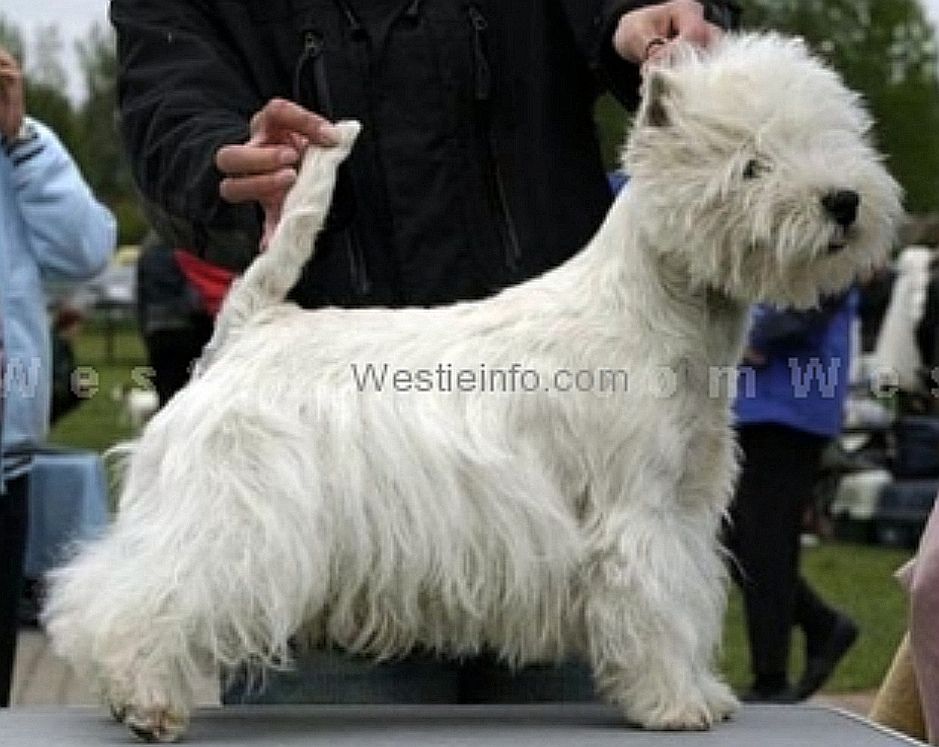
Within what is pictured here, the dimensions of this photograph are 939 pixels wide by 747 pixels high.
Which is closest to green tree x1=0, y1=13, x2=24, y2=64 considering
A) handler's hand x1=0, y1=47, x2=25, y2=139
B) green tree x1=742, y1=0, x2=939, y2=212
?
handler's hand x1=0, y1=47, x2=25, y2=139

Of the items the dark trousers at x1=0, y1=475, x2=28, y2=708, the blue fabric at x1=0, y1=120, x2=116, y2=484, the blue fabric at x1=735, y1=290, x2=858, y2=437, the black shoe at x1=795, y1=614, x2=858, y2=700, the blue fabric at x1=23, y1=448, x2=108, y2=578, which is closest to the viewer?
the dark trousers at x1=0, y1=475, x2=28, y2=708

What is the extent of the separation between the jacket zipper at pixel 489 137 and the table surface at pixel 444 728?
21.3 inches

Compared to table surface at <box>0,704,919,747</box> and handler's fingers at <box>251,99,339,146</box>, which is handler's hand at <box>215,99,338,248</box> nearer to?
handler's fingers at <box>251,99,339,146</box>

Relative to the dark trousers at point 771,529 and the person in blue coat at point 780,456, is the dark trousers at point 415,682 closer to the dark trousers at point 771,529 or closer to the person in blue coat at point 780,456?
the person in blue coat at point 780,456

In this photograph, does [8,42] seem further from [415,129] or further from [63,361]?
[415,129]

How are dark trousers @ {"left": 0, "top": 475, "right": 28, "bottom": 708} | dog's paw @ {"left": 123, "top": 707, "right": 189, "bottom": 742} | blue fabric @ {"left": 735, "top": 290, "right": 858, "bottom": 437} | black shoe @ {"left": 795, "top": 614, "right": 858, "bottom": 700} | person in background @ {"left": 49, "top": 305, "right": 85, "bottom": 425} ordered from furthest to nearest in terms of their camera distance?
person in background @ {"left": 49, "top": 305, "right": 85, "bottom": 425} → black shoe @ {"left": 795, "top": 614, "right": 858, "bottom": 700} → blue fabric @ {"left": 735, "top": 290, "right": 858, "bottom": 437} → dark trousers @ {"left": 0, "top": 475, "right": 28, "bottom": 708} → dog's paw @ {"left": 123, "top": 707, "right": 189, "bottom": 742}

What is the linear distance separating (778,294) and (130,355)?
31577mm

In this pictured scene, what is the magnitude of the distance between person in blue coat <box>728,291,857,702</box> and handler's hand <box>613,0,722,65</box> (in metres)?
3.97

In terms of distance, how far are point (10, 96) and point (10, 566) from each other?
89cm

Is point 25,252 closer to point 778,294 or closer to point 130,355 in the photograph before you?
point 778,294

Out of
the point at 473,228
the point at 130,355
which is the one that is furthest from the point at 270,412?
the point at 130,355

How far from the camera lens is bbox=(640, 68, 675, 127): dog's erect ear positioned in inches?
96.5

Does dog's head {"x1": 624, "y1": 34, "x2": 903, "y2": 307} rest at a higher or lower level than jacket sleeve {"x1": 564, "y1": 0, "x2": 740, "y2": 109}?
lower

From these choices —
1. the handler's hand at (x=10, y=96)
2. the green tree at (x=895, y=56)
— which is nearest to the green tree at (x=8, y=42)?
the handler's hand at (x=10, y=96)
